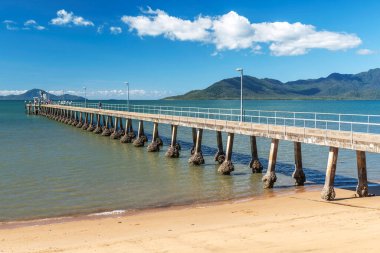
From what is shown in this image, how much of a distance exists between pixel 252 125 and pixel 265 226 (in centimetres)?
1229

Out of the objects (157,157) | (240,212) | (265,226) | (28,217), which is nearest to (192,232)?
(265,226)

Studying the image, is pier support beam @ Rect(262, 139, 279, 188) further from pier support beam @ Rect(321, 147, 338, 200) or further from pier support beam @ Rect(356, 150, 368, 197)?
pier support beam @ Rect(356, 150, 368, 197)

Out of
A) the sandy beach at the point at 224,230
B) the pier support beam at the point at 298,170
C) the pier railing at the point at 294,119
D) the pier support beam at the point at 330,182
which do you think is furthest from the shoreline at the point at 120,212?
the pier railing at the point at 294,119

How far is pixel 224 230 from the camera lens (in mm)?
13172

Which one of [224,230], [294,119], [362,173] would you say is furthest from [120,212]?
[294,119]

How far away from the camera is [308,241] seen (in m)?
11.3

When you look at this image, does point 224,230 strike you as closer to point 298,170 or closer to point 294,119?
point 298,170

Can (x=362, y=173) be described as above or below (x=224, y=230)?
above

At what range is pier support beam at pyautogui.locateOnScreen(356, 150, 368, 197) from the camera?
17484mm

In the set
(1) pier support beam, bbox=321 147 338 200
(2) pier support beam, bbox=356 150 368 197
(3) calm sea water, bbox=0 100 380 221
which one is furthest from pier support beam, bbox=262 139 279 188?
(2) pier support beam, bbox=356 150 368 197

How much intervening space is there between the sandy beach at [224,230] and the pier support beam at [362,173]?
52 cm

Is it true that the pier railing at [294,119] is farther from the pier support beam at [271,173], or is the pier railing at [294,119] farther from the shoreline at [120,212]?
the shoreline at [120,212]

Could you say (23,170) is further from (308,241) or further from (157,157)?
(308,241)

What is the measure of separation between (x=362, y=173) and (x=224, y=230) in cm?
766
